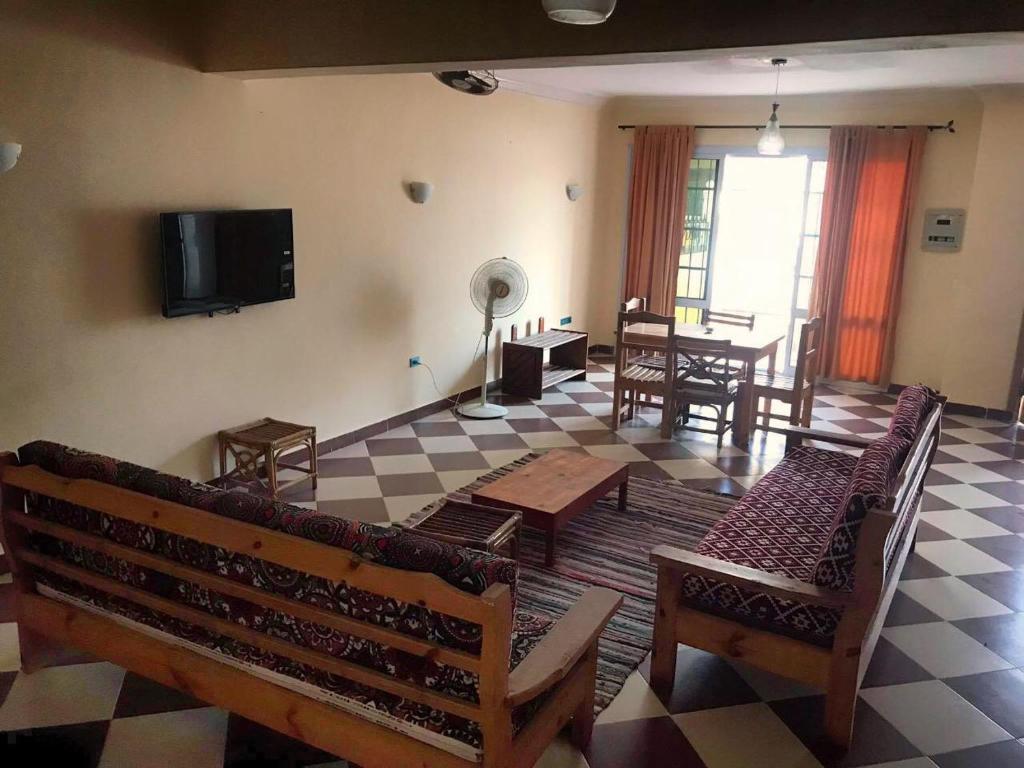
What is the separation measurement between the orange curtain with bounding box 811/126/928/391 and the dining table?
1457 millimetres

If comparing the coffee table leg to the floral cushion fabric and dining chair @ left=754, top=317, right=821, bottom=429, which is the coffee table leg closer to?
the floral cushion fabric

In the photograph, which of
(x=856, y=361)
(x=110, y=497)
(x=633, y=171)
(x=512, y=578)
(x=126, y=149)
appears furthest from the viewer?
(x=633, y=171)

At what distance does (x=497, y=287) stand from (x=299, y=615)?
12.6 feet

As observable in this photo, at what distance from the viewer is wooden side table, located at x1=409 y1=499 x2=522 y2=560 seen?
3004mm

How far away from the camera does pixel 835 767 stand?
2363 mm

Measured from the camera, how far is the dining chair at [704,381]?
5.15 m

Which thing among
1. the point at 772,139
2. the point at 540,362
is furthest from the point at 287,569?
the point at 772,139

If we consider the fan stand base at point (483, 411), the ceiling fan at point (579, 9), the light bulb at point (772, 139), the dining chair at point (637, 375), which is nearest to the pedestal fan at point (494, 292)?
the fan stand base at point (483, 411)

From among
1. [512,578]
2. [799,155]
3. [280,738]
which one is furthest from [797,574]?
[799,155]

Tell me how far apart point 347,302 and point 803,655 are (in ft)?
10.8

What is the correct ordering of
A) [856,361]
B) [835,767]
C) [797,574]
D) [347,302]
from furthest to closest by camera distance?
1. [856,361]
2. [347,302]
3. [797,574]
4. [835,767]

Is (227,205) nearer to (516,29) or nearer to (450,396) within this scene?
(516,29)

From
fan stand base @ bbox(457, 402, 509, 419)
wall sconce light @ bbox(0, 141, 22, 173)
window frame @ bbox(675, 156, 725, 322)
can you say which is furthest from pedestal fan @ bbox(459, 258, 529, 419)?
wall sconce light @ bbox(0, 141, 22, 173)

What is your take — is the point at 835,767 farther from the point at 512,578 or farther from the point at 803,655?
the point at 512,578
